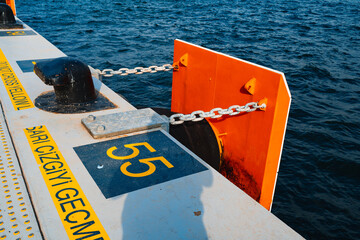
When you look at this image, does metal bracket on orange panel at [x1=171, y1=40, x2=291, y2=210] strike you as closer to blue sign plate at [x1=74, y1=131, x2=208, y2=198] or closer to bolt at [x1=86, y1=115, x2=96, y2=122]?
blue sign plate at [x1=74, y1=131, x2=208, y2=198]

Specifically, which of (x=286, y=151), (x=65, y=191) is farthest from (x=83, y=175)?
(x=286, y=151)

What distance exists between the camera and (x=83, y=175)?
9.87 ft

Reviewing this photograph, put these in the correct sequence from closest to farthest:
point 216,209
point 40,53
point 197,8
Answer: point 216,209
point 40,53
point 197,8

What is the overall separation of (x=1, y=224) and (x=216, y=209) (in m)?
1.66

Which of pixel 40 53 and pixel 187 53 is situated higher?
pixel 187 53

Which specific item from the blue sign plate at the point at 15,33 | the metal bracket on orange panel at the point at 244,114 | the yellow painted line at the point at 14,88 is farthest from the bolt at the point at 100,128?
the blue sign plate at the point at 15,33

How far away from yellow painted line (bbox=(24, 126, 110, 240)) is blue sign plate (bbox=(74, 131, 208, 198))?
0.20 meters

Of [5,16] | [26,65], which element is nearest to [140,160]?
[26,65]

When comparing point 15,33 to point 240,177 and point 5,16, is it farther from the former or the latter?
point 240,177

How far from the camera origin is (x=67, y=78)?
4.18m

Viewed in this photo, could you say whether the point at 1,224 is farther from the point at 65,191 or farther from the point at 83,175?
the point at 83,175

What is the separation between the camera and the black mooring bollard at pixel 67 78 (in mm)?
4053

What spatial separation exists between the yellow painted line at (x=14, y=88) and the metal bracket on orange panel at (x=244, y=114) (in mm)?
2552

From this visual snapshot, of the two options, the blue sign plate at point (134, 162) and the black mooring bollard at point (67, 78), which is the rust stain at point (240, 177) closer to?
the blue sign plate at point (134, 162)
